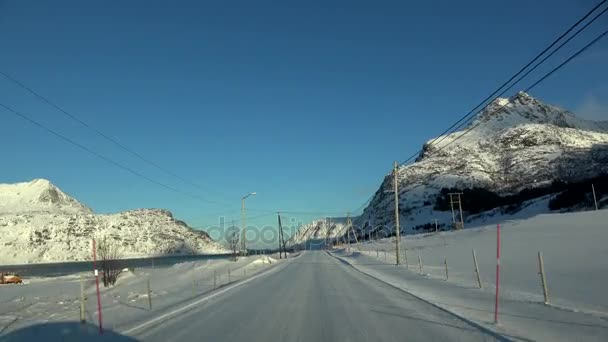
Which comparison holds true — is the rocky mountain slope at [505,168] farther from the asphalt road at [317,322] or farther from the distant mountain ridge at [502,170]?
the asphalt road at [317,322]

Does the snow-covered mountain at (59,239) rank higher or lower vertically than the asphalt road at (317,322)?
higher

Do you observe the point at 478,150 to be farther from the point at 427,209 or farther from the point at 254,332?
the point at 254,332

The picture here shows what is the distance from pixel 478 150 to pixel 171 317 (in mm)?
196316

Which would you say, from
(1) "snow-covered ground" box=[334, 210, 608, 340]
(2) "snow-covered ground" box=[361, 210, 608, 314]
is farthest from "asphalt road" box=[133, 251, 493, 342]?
(2) "snow-covered ground" box=[361, 210, 608, 314]

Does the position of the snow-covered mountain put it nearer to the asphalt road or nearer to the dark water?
the dark water

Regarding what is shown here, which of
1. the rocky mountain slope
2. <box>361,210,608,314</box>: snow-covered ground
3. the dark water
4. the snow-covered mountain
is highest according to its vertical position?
the rocky mountain slope

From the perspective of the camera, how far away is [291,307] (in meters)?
16.2

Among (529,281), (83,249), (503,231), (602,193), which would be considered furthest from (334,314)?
(83,249)

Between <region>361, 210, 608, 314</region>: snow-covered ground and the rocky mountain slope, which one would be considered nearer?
<region>361, 210, 608, 314</region>: snow-covered ground

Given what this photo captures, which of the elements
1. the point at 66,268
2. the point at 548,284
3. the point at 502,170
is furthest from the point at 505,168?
the point at 548,284

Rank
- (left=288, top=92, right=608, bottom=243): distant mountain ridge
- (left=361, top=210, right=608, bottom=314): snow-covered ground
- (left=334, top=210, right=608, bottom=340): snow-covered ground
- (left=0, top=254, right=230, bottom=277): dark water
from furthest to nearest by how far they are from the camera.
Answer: (left=288, top=92, right=608, bottom=243): distant mountain ridge < (left=0, top=254, right=230, bottom=277): dark water < (left=361, top=210, right=608, bottom=314): snow-covered ground < (left=334, top=210, right=608, bottom=340): snow-covered ground

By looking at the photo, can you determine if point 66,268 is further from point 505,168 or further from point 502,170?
point 505,168

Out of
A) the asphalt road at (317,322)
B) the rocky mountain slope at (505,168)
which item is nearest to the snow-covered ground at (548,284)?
the asphalt road at (317,322)

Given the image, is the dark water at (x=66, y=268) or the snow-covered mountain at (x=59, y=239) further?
the snow-covered mountain at (x=59, y=239)
